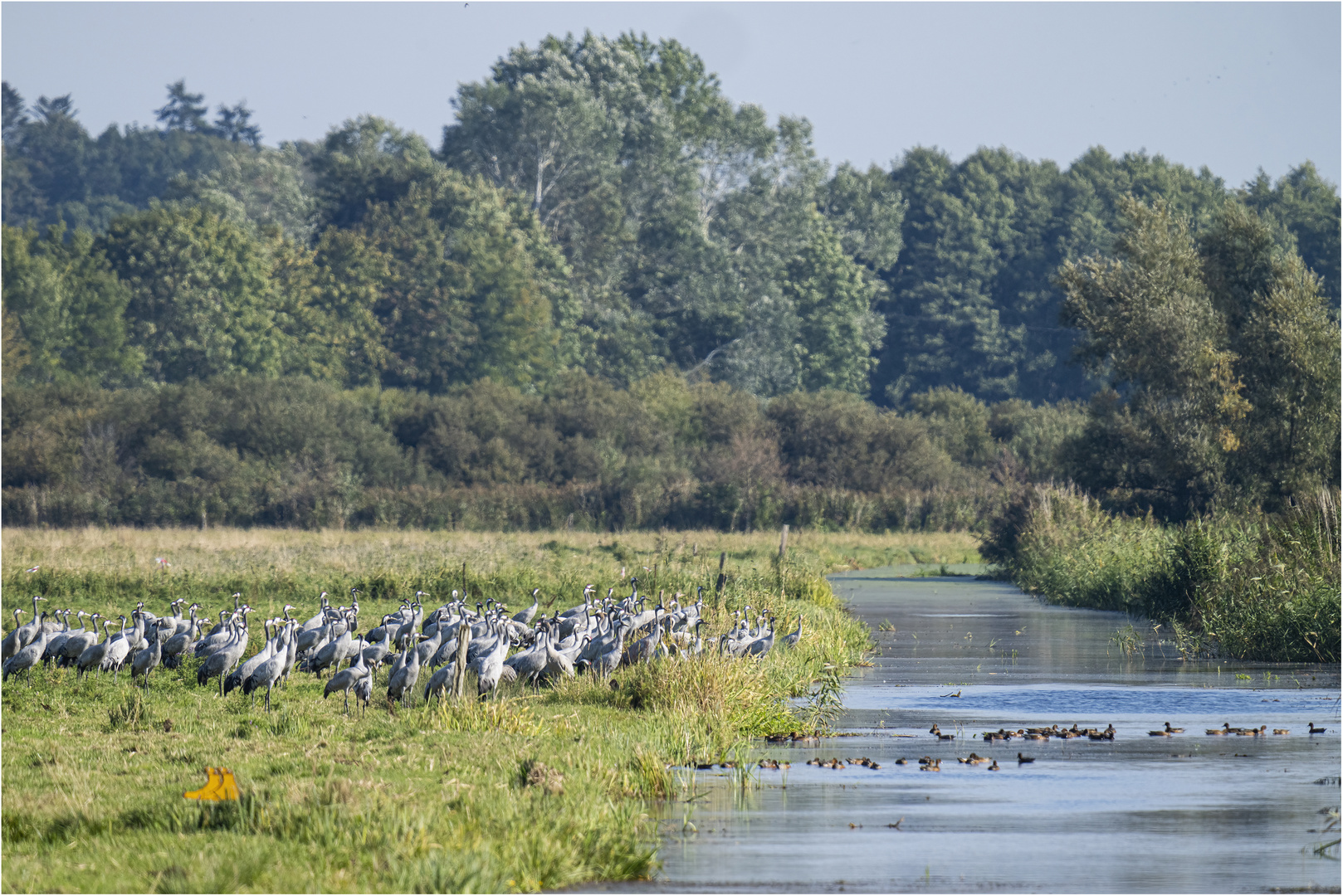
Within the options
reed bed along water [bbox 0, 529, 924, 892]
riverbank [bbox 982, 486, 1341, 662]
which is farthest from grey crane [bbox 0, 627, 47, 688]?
riverbank [bbox 982, 486, 1341, 662]

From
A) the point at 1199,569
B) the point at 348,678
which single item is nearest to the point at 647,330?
the point at 1199,569

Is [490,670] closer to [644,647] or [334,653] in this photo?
[334,653]

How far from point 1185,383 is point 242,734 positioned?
3226 cm

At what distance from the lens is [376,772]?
13.4 meters

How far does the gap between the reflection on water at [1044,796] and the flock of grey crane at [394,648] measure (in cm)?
263

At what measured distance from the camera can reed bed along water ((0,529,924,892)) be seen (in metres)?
10.3

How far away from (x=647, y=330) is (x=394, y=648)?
229ft

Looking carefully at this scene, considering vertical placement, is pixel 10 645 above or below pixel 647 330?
below

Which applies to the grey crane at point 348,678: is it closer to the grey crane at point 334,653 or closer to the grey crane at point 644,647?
the grey crane at point 334,653

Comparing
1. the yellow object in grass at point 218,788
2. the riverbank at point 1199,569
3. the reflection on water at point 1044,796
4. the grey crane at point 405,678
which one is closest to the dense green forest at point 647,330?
the riverbank at point 1199,569

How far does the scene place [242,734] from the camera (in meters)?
16.1

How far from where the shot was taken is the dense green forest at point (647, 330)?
45.0 metres

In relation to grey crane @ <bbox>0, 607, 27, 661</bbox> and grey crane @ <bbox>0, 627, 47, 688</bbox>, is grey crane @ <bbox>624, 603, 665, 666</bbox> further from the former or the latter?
grey crane @ <bbox>0, 607, 27, 661</bbox>

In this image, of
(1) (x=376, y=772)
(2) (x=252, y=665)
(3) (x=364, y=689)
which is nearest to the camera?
(1) (x=376, y=772)
